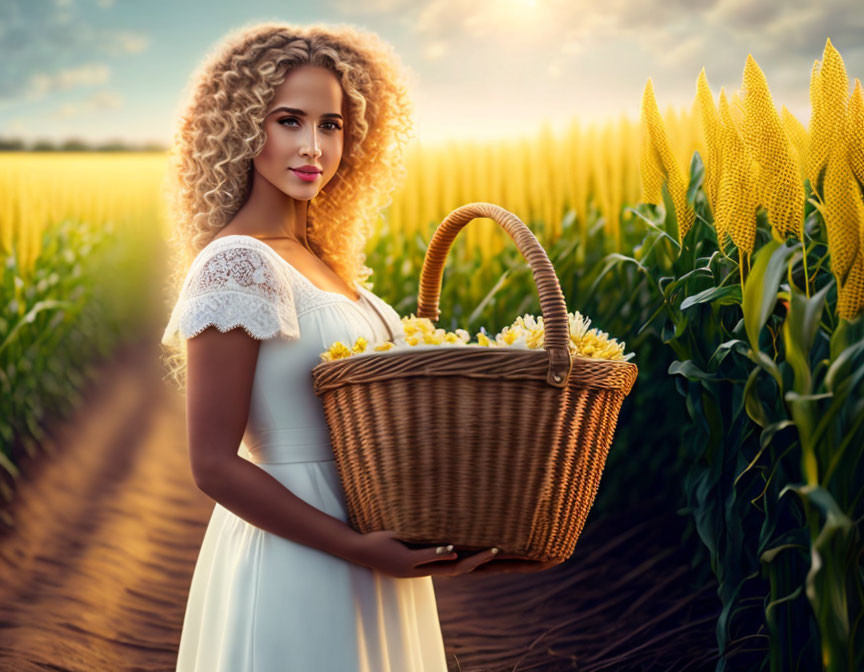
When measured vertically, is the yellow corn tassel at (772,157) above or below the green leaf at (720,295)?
above

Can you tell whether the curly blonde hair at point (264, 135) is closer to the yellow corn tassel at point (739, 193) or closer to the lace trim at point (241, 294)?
the lace trim at point (241, 294)

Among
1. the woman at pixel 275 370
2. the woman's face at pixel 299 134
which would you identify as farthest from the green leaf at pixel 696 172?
the woman's face at pixel 299 134

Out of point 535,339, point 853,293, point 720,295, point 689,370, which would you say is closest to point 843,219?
point 853,293

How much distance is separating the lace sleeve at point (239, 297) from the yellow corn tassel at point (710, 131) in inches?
32.1

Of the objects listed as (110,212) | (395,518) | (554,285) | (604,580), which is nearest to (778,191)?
(554,285)

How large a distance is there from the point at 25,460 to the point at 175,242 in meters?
2.92

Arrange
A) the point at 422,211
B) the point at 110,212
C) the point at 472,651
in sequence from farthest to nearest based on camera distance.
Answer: the point at 110,212 < the point at 422,211 < the point at 472,651

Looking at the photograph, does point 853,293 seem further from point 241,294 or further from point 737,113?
point 241,294

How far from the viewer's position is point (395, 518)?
1188mm

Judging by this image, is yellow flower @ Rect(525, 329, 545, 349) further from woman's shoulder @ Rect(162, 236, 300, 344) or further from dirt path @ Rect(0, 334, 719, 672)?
dirt path @ Rect(0, 334, 719, 672)

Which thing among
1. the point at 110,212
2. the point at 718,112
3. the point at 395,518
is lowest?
the point at 395,518

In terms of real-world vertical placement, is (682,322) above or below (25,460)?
above

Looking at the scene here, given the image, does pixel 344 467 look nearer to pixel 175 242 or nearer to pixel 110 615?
pixel 175 242

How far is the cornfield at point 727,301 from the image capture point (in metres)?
1.41
